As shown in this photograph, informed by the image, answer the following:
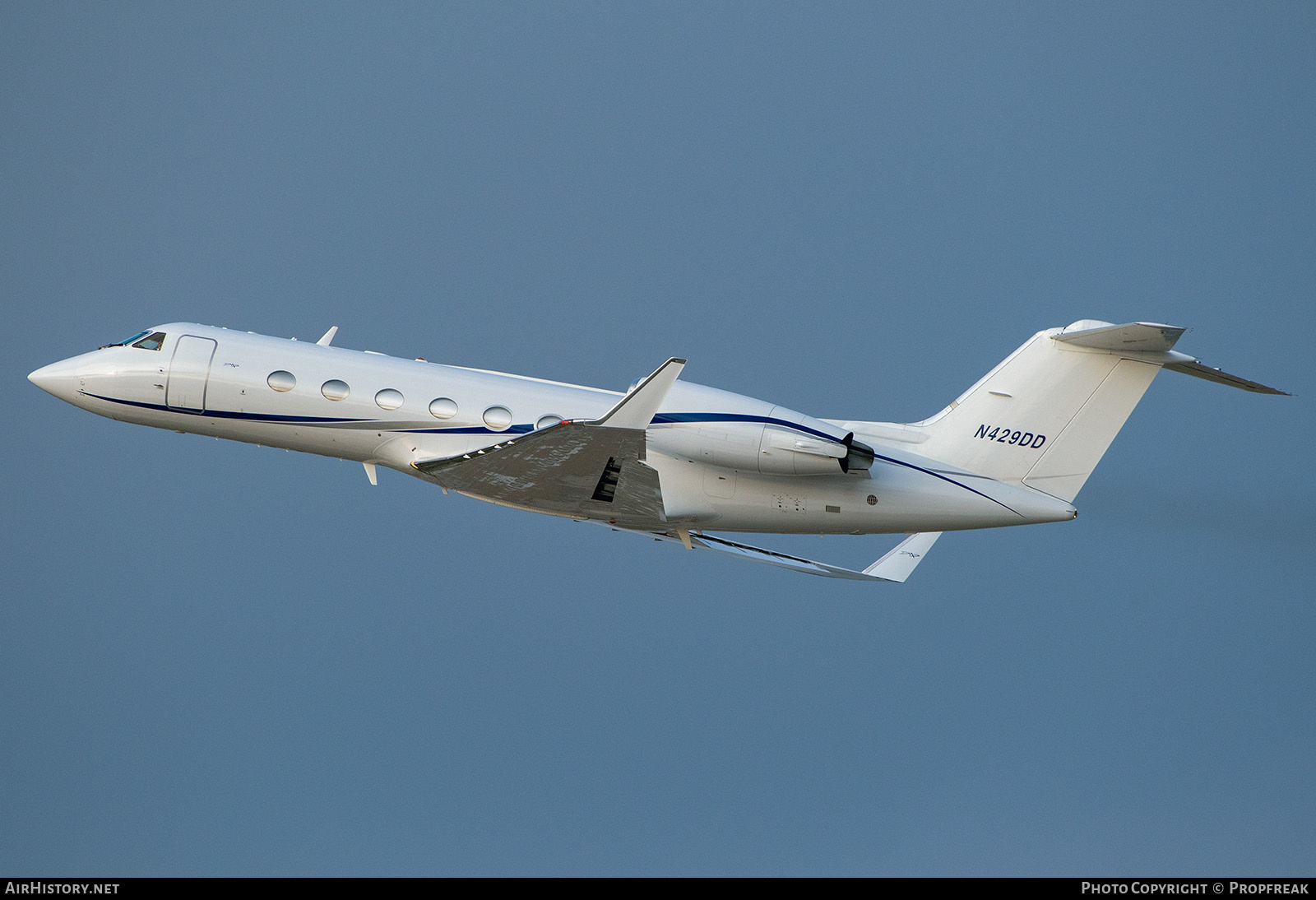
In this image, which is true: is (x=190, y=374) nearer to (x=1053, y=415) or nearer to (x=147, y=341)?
(x=147, y=341)

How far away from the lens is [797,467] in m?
16.9

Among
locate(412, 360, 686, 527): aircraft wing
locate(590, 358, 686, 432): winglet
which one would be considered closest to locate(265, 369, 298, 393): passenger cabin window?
locate(412, 360, 686, 527): aircraft wing

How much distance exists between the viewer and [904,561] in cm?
2097

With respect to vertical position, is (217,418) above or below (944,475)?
above

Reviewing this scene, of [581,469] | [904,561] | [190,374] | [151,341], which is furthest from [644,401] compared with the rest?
[151,341]

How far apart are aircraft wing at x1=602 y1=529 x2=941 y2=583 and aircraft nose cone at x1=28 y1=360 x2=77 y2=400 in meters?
8.91

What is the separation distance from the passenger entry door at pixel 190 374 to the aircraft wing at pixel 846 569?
6843 mm

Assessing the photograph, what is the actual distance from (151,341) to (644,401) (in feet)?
27.5

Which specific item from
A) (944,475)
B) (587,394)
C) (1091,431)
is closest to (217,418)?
(587,394)

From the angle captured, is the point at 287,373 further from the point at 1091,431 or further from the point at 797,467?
the point at 1091,431
